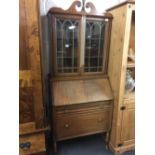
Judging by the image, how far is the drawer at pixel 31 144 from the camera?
1264mm

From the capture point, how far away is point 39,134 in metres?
1.31

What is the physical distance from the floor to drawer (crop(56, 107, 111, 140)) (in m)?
0.29

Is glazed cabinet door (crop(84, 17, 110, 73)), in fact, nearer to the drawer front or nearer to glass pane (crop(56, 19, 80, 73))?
glass pane (crop(56, 19, 80, 73))

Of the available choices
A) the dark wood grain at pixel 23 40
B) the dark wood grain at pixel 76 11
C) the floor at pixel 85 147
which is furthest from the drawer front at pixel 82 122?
the dark wood grain at pixel 76 11

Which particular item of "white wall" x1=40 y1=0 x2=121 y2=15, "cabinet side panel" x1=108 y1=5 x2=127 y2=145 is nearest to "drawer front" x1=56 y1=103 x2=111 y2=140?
"cabinet side panel" x1=108 y1=5 x2=127 y2=145

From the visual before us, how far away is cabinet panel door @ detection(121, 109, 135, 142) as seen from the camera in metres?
1.91

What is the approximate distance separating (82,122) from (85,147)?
47cm

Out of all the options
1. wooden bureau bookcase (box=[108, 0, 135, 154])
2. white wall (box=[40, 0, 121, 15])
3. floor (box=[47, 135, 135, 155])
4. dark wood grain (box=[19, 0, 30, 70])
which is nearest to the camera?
dark wood grain (box=[19, 0, 30, 70])

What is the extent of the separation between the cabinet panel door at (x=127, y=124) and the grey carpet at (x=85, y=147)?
236 mm

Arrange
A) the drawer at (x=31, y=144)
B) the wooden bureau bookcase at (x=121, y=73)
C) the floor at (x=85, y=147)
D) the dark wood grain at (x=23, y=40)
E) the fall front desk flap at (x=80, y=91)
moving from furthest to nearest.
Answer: the floor at (x=85, y=147)
the fall front desk flap at (x=80, y=91)
the wooden bureau bookcase at (x=121, y=73)
the drawer at (x=31, y=144)
the dark wood grain at (x=23, y=40)

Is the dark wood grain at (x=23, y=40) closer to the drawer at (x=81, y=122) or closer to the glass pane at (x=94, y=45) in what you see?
the drawer at (x=81, y=122)
